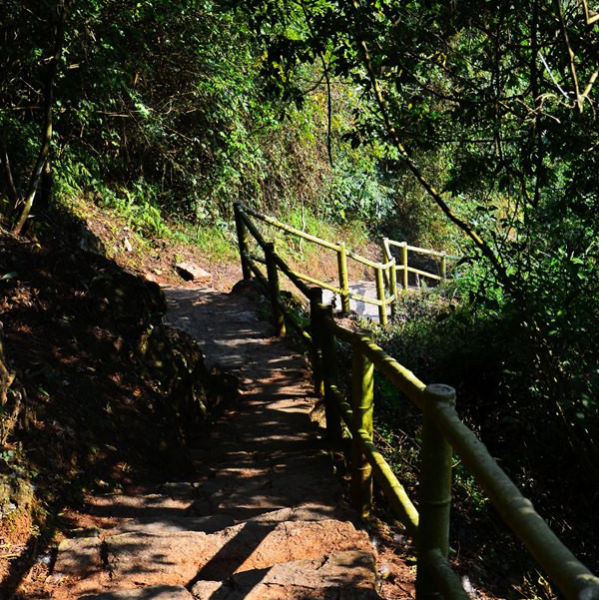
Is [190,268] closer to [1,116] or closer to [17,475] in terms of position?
[1,116]

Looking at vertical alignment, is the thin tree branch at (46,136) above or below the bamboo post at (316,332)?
above

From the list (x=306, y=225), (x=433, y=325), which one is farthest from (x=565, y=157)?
(x=306, y=225)

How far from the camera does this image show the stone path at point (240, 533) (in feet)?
7.34

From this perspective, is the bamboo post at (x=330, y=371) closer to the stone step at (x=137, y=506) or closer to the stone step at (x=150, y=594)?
the stone step at (x=137, y=506)

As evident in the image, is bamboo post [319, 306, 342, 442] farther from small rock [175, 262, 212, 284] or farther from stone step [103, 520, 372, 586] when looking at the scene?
small rock [175, 262, 212, 284]

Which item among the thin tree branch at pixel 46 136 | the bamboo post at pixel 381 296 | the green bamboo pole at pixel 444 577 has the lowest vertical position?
the bamboo post at pixel 381 296

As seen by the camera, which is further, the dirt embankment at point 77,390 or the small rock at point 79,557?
the dirt embankment at point 77,390

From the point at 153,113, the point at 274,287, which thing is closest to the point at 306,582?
the point at 274,287

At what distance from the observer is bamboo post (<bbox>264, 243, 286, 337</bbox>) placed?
6633 millimetres

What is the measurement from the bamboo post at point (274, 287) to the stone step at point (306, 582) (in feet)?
14.5

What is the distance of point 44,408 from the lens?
11.3ft

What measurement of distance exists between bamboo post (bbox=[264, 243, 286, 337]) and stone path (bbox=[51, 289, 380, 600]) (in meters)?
1.93

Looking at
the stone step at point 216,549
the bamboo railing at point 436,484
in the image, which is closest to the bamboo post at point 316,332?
the bamboo railing at point 436,484

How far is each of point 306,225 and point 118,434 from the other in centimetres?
1138
